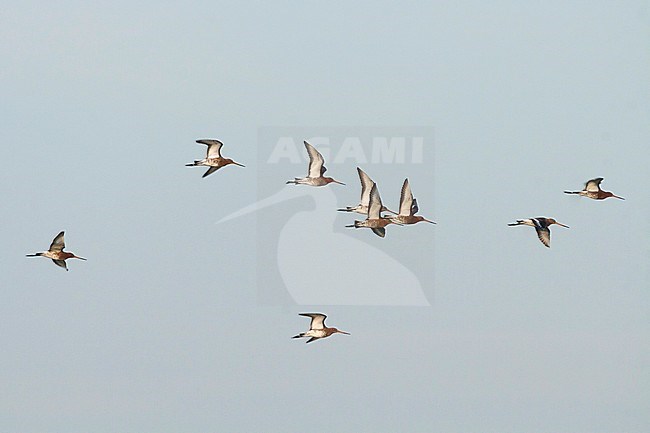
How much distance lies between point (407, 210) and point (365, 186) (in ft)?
4.55

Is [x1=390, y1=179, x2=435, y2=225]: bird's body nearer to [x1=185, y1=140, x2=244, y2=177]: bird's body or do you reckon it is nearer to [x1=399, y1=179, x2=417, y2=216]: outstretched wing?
[x1=399, y1=179, x2=417, y2=216]: outstretched wing

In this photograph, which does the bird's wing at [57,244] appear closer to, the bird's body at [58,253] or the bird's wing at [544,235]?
→ the bird's body at [58,253]

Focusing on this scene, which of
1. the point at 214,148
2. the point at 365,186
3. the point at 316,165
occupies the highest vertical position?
the point at 214,148

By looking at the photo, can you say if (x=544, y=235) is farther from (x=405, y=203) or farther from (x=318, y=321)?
(x=318, y=321)

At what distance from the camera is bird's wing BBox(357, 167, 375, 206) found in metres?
20.8

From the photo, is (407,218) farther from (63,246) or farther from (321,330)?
(63,246)

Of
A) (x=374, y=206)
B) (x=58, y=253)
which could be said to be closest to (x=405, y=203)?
(x=374, y=206)

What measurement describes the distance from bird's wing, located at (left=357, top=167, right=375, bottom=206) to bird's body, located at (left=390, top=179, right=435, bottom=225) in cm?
71

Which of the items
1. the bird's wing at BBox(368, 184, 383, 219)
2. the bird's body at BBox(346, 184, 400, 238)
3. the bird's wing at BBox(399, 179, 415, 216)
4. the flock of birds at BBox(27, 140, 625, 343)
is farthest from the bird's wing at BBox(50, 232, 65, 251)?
the bird's wing at BBox(399, 179, 415, 216)

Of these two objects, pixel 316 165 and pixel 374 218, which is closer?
pixel 374 218

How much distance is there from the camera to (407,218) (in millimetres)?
21562

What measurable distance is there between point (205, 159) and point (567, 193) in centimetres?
708

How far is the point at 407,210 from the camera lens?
71.4 feet

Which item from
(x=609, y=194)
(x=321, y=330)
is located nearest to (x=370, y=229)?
(x=321, y=330)
